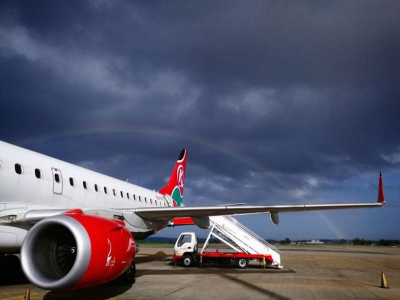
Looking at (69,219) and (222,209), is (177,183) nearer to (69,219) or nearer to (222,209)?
(222,209)

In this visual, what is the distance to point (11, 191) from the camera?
9.09 metres

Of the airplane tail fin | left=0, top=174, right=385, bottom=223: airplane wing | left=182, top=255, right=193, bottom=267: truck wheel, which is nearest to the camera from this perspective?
left=0, top=174, right=385, bottom=223: airplane wing

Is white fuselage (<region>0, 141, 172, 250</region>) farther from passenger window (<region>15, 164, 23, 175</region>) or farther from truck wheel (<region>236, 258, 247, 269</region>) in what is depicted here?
truck wheel (<region>236, 258, 247, 269</region>)

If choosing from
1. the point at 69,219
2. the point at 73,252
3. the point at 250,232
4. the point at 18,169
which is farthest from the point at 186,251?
the point at 69,219

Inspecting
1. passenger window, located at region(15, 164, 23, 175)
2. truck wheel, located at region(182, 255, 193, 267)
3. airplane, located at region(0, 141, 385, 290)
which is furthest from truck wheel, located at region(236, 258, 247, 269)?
passenger window, located at region(15, 164, 23, 175)

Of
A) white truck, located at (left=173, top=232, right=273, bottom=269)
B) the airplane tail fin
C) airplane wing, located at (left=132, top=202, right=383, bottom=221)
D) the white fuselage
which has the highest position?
the airplane tail fin

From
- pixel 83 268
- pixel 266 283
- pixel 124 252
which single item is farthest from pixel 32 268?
pixel 266 283

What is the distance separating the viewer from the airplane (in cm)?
657

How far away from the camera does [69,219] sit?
6.79 metres

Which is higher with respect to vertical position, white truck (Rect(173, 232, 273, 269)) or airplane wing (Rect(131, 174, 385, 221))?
airplane wing (Rect(131, 174, 385, 221))

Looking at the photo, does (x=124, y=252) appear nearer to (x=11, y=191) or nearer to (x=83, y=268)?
(x=83, y=268)

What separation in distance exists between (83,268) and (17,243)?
337cm

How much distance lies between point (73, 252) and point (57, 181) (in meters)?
4.05

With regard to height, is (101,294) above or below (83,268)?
below
